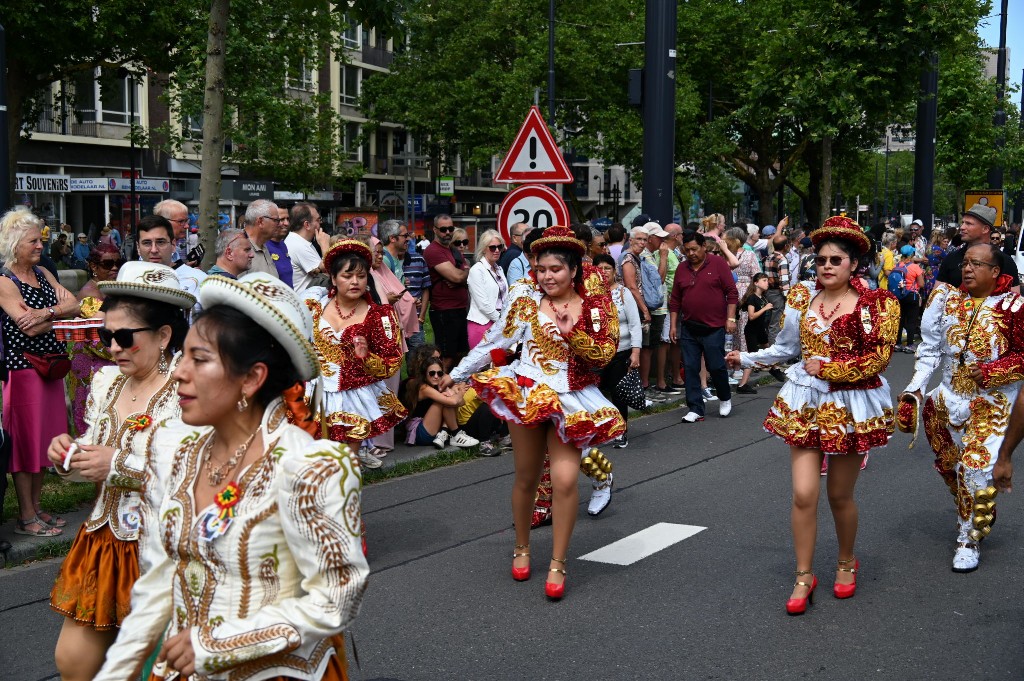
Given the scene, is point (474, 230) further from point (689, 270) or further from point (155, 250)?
point (155, 250)

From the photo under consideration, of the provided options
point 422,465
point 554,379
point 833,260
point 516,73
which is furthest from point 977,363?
point 516,73

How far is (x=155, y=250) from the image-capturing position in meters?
7.34

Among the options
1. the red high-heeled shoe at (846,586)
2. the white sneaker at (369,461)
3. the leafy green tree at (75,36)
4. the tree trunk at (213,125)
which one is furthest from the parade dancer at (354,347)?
the leafy green tree at (75,36)

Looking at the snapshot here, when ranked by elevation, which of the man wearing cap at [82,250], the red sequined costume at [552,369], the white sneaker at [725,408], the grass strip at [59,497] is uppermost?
the red sequined costume at [552,369]

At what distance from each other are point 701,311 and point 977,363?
5548mm

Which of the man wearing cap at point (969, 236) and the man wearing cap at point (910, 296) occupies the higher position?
the man wearing cap at point (969, 236)

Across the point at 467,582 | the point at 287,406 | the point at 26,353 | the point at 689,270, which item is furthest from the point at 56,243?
the point at 287,406

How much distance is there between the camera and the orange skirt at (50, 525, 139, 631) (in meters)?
3.77

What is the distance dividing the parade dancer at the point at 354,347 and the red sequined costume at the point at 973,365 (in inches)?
120

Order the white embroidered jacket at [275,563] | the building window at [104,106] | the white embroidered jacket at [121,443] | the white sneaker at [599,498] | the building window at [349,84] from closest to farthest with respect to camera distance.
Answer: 1. the white embroidered jacket at [275,563]
2. the white embroidered jacket at [121,443]
3. the white sneaker at [599,498]
4. the building window at [104,106]
5. the building window at [349,84]

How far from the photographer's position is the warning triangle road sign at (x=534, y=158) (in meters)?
11.4

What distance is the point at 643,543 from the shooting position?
7.35 metres

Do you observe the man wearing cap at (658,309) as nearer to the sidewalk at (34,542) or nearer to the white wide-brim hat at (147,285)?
the sidewalk at (34,542)

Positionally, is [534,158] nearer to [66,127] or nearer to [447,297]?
[447,297]
